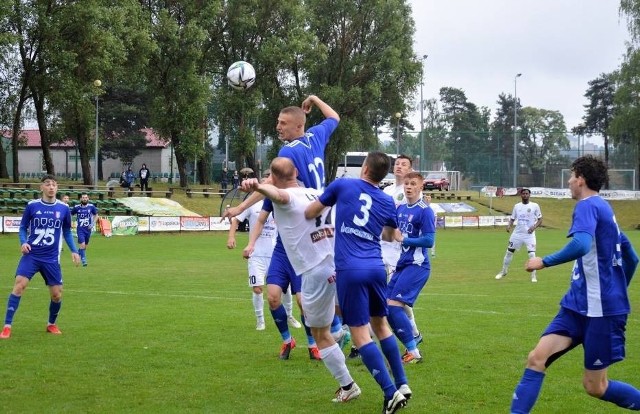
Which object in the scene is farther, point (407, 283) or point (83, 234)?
point (83, 234)

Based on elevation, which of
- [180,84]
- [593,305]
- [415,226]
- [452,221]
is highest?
[180,84]

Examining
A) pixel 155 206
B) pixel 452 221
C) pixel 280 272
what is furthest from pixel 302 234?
pixel 452 221

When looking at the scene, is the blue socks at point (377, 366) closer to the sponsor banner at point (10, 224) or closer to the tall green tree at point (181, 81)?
the sponsor banner at point (10, 224)

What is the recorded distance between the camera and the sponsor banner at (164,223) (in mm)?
42625

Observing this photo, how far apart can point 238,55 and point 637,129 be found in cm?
3131

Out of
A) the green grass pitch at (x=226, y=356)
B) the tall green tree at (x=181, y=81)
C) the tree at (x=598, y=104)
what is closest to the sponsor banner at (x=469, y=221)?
the tall green tree at (x=181, y=81)

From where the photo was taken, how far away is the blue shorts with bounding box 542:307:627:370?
639 centimetres

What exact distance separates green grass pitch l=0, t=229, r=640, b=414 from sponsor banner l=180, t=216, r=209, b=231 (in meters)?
23.5

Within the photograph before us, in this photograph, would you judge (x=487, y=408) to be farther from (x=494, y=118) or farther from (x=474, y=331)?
(x=494, y=118)

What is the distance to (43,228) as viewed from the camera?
12.2 m

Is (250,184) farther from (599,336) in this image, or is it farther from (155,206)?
(155,206)

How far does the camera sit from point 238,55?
2406 inches

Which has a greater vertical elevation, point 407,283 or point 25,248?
point 25,248

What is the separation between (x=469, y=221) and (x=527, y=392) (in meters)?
47.9
